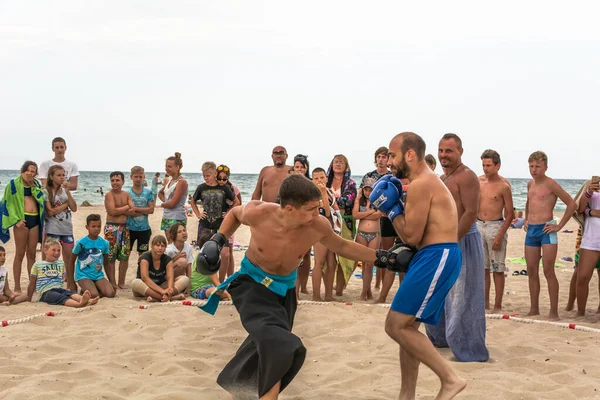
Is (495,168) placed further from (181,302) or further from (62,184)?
(62,184)

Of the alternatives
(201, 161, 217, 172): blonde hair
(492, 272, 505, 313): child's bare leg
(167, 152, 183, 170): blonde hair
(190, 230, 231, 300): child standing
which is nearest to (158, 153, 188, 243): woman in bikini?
(167, 152, 183, 170): blonde hair

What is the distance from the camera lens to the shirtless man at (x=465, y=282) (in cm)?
573

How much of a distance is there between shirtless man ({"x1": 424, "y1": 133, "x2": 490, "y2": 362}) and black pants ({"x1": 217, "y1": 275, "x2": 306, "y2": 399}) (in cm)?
190

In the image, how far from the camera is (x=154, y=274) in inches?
331

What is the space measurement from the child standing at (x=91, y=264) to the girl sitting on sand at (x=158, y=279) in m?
0.45

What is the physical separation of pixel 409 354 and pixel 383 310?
3414mm

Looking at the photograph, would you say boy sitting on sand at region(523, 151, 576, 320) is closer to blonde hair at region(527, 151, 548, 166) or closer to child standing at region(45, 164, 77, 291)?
blonde hair at region(527, 151, 548, 166)

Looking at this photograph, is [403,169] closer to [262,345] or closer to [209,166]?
[262,345]

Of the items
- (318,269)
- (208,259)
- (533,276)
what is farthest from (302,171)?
(208,259)

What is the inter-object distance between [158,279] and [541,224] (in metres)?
5.08

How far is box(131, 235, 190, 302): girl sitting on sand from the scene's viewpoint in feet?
26.8

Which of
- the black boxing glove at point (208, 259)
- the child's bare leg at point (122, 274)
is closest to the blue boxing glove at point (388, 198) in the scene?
the black boxing glove at point (208, 259)

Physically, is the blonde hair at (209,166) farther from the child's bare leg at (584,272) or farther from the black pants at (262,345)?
the child's bare leg at (584,272)

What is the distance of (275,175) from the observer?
907cm
